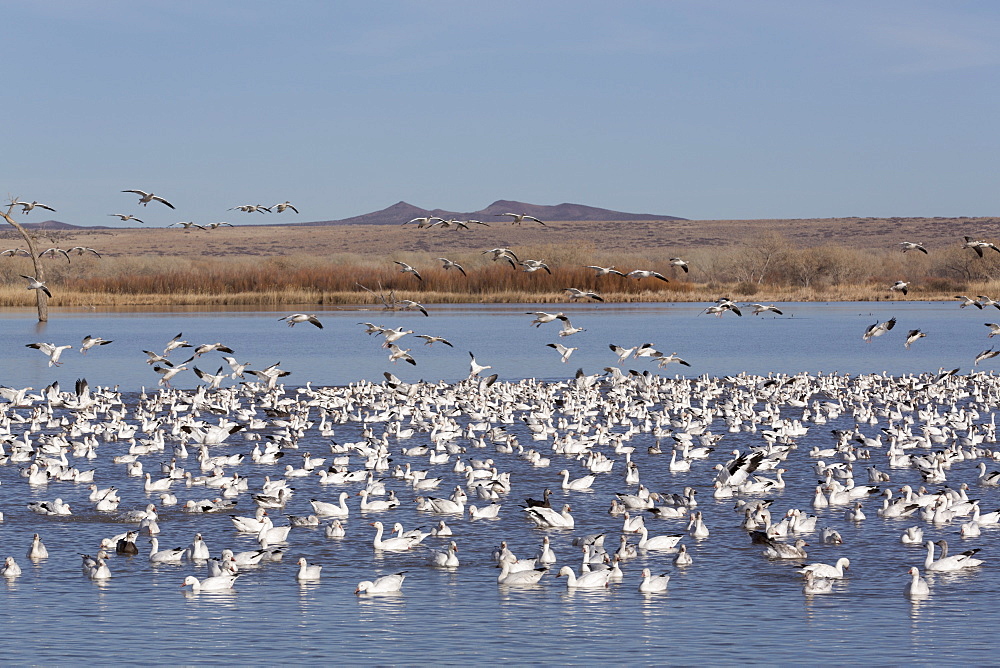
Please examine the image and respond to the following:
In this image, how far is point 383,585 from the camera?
13953mm

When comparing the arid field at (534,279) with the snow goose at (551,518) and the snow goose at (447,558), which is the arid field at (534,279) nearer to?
the snow goose at (551,518)

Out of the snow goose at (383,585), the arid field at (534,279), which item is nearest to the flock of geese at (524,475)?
the snow goose at (383,585)

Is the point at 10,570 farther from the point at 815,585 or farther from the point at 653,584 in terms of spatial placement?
the point at 815,585

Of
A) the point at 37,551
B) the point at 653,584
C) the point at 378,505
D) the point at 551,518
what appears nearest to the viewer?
the point at 653,584

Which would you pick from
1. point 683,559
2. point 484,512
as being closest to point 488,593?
point 683,559

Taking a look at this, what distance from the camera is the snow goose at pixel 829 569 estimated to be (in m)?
14.1

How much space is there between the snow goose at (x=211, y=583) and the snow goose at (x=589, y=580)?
3.59 meters

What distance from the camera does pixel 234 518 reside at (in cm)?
1728

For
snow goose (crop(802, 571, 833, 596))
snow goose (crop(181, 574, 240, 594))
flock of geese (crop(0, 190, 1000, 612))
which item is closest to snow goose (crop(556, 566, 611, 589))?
flock of geese (crop(0, 190, 1000, 612))

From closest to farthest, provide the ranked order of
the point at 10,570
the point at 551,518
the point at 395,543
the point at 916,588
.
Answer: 1. the point at 916,588
2. the point at 10,570
3. the point at 395,543
4. the point at 551,518

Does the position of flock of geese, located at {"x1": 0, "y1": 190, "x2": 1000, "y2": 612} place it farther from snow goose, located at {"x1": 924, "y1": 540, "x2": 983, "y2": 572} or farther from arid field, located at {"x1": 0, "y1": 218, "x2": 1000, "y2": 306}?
arid field, located at {"x1": 0, "y1": 218, "x2": 1000, "y2": 306}

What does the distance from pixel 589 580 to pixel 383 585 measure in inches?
87.8

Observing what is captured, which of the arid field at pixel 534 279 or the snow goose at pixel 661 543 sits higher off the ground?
the arid field at pixel 534 279

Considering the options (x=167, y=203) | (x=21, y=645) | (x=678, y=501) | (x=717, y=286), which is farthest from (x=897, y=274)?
(x=21, y=645)
